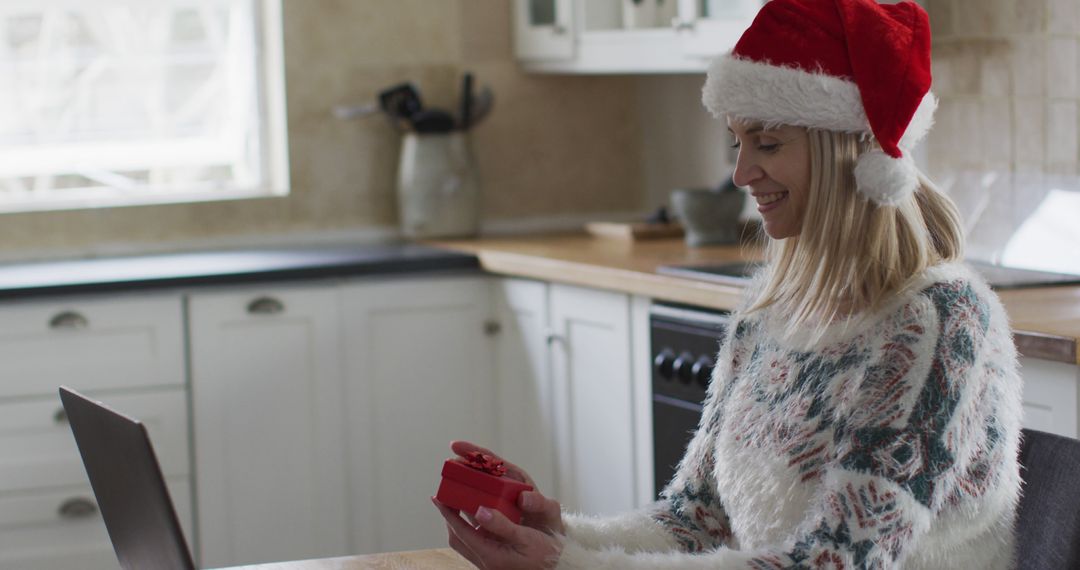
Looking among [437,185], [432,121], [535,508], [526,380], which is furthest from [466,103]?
[535,508]

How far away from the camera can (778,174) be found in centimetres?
152

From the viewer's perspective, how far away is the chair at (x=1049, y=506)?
135 centimetres

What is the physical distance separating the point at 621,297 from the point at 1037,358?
3.77ft

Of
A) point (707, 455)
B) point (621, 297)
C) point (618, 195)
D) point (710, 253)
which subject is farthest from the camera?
point (618, 195)

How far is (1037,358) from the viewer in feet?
6.64

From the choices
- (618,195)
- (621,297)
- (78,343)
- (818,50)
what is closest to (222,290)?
(78,343)

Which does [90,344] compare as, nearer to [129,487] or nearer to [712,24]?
[712,24]

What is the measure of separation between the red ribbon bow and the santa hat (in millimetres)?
446

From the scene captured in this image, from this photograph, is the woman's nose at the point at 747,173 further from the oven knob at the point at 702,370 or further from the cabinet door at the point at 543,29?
the cabinet door at the point at 543,29

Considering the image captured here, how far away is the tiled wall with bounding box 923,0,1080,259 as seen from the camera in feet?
9.02

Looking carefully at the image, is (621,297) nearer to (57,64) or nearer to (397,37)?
(397,37)

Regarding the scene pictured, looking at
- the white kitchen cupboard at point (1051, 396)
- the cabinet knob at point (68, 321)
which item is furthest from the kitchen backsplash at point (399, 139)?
the white kitchen cupboard at point (1051, 396)

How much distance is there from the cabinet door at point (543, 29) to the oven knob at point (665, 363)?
120cm

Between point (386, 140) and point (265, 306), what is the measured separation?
83 centimetres
